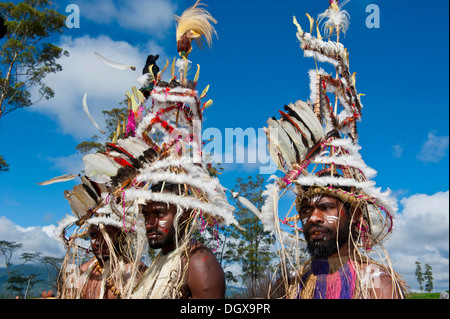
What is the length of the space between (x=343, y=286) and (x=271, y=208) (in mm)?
803

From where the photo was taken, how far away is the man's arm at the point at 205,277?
2.79 m

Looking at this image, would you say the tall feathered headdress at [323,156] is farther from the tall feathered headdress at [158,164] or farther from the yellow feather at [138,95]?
the yellow feather at [138,95]

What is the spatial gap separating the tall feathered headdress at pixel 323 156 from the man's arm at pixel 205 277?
0.55 m

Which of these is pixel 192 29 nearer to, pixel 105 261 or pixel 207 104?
pixel 207 104

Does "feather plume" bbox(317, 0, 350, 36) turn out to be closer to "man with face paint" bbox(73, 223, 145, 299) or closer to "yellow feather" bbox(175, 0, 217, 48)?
"yellow feather" bbox(175, 0, 217, 48)

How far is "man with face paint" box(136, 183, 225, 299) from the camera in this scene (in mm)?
2846

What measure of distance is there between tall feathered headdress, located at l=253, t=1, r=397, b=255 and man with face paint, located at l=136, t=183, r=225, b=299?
0.62m

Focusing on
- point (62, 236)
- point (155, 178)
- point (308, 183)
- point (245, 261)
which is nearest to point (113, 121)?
point (245, 261)

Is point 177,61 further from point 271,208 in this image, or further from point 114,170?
point 271,208

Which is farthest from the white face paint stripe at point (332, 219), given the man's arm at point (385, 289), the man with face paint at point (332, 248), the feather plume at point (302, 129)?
the feather plume at point (302, 129)

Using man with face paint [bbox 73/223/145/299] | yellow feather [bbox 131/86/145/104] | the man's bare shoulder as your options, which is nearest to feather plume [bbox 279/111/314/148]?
yellow feather [bbox 131/86/145/104]
